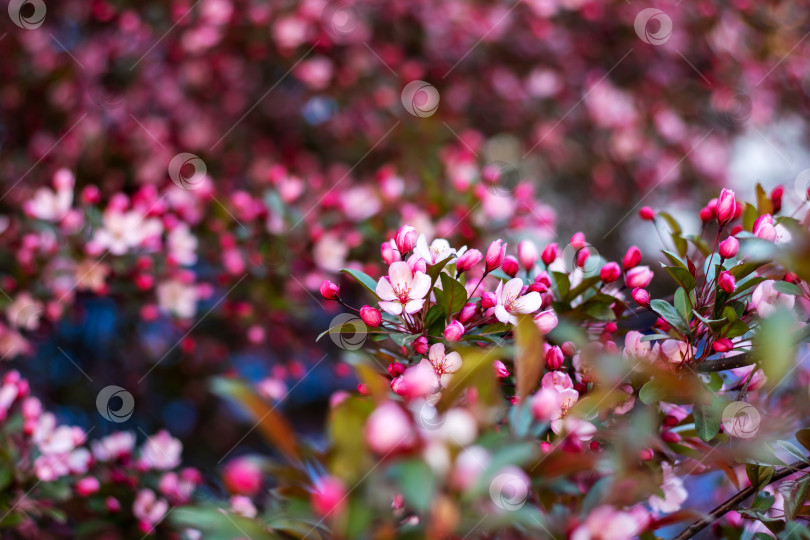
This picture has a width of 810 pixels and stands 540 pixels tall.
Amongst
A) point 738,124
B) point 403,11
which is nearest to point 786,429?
point 403,11

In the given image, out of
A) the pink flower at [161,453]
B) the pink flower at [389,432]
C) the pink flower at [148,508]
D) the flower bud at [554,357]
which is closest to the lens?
the pink flower at [389,432]

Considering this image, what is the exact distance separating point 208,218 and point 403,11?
48.7 inches

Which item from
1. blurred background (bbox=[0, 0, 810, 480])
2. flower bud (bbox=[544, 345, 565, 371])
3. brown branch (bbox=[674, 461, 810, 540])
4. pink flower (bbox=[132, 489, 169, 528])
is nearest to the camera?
brown branch (bbox=[674, 461, 810, 540])

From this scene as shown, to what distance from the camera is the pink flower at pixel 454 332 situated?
774 millimetres

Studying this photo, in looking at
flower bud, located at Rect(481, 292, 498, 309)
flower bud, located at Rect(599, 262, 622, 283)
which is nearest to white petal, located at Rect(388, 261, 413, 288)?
flower bud, located at Rect(481, 292, 498, 309)

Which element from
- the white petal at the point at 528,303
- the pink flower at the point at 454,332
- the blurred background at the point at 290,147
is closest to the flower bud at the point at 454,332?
the pink flower at the point at 454,332

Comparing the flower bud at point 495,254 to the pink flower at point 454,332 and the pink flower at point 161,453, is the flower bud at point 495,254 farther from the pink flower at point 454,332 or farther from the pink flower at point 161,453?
the pink flower at point 161,453

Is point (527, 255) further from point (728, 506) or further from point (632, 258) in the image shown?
point (728, 506)

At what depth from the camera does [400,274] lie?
31.9 inches

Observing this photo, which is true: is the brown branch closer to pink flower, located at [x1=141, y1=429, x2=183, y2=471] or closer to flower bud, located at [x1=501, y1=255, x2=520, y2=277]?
flower bud, located at [x1=501, y1=255, x2=520, y2=277]

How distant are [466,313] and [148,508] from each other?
0.80m

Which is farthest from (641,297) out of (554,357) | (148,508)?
(148,508)

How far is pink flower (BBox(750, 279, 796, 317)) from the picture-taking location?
785mm

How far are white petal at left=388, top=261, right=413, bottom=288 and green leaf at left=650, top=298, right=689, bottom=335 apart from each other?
0.34 metres
